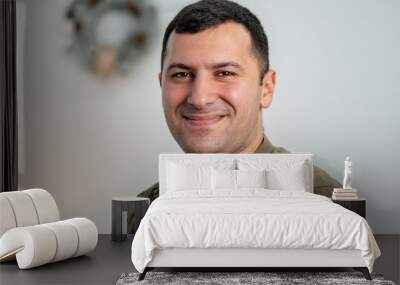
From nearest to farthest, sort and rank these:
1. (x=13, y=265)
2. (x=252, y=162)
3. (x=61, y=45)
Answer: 1. (x=13, y=265)
2. (x=252, y=162)
3. (x=61, y=45)

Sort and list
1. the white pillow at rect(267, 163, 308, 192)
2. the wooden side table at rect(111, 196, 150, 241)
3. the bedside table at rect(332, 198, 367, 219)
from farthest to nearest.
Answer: the wooden side table at rect(111, 196, 150, 241)
the bedside table at rect(332, 198, 367, 219)
the white pillow at rect(267, 163, 308, 192)

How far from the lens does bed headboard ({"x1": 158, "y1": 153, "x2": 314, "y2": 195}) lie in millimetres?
7051

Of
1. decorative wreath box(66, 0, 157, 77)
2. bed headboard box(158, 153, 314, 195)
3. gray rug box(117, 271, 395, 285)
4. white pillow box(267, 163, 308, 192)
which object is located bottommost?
gray rug box(117, 271, 395, 285)

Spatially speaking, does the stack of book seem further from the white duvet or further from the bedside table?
the white duvet

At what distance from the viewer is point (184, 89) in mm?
7207

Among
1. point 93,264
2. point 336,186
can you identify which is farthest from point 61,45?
point 336,186

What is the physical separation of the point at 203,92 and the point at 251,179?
1.11 metres

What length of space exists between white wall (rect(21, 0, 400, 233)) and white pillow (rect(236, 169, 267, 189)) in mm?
876

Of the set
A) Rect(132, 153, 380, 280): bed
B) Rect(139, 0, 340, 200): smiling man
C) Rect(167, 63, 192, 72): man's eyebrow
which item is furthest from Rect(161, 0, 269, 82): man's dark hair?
Rect(132, 153, 380, 280): bed

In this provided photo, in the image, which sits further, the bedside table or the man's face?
the man's face

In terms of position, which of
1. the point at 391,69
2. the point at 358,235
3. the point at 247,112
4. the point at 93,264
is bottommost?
the point at 93,264

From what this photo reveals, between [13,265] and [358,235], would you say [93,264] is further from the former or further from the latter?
[358,235]

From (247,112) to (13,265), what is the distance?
2.89 meters

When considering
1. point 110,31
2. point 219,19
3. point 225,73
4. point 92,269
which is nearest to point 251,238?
point 92,269
